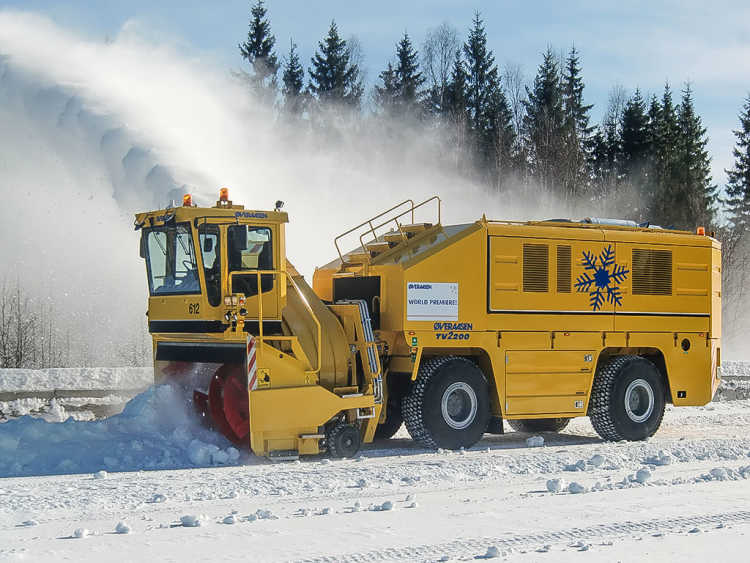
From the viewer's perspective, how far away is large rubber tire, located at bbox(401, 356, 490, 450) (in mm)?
11938

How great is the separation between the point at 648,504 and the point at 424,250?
4.93 m

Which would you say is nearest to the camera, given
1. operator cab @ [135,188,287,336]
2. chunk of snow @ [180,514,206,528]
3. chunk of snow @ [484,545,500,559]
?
chunk of snow @ [484,545,500,559]

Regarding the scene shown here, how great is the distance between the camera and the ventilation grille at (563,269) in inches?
510

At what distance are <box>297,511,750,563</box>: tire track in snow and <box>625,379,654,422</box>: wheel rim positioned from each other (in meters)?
5.54

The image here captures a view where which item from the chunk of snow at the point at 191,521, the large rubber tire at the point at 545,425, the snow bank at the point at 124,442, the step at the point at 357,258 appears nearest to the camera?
the chunk of snow at the point at 191,521

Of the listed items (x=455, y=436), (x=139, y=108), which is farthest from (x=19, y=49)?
(x=455, y=436)

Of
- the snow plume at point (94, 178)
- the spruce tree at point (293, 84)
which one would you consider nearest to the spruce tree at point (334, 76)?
the spruce tree at point (293, 84)

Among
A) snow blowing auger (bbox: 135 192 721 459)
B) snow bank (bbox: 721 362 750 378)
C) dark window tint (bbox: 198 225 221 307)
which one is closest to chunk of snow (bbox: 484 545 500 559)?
snow blowing auger (bbox: 135 192 721 459)

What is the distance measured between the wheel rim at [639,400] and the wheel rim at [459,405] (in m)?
2.56

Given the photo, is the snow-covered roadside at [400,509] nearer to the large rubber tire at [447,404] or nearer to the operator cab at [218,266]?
the large rubber tire at [447,404]

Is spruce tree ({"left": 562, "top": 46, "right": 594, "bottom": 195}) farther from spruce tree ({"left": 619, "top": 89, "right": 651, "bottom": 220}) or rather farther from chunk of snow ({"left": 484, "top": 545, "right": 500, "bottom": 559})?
chunk of snow ({"left": 484, "top": 545, "right": 500, "bottom": 559})

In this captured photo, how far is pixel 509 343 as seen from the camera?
12539mm

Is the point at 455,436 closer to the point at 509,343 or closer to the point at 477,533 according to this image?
the point at 509,343

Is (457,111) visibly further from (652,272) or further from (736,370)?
(652,272)
